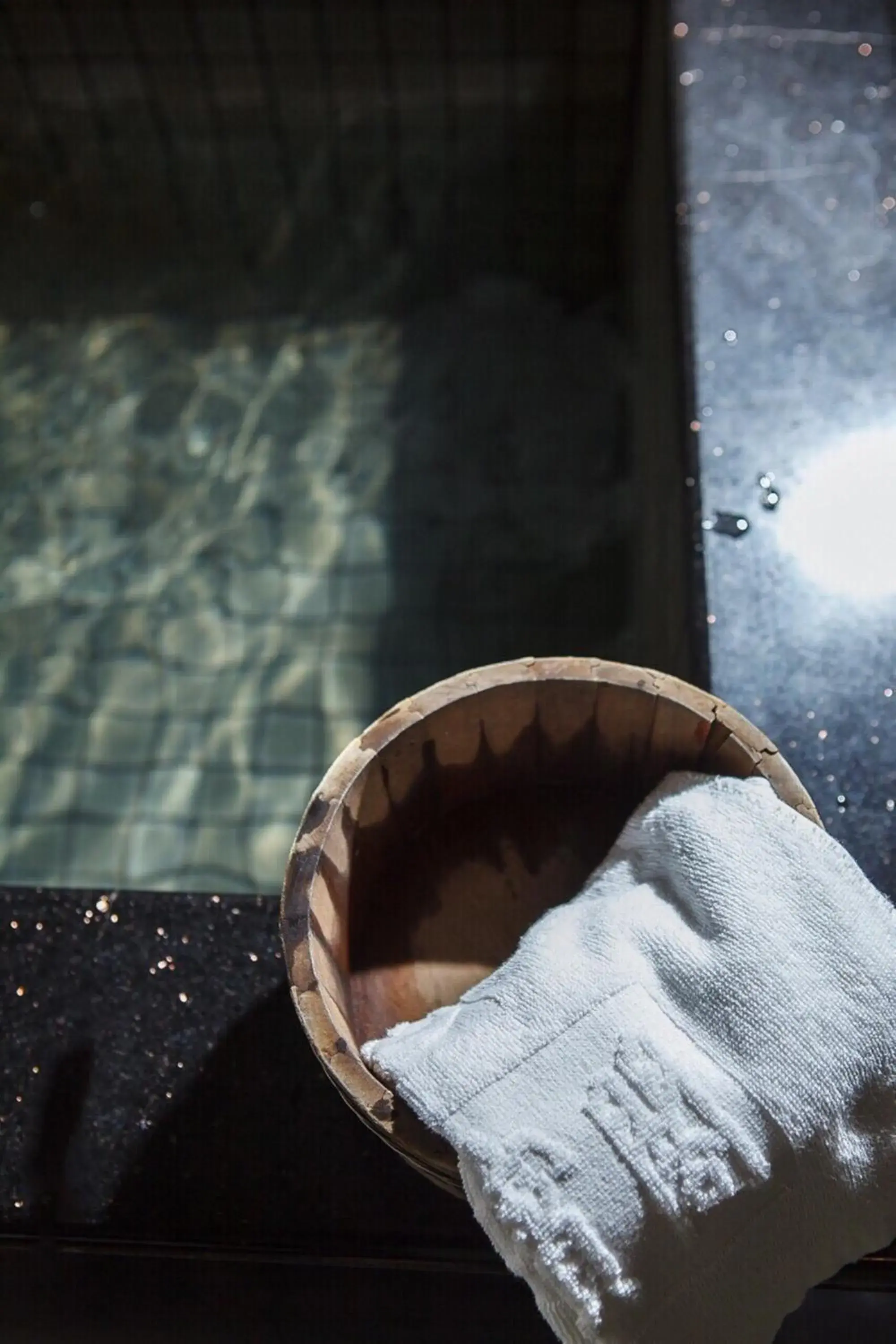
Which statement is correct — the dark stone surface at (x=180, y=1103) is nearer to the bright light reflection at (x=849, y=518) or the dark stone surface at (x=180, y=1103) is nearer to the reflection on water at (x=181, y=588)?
the reflection on water at (x=181, y=588)

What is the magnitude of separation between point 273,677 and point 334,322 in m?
0.77

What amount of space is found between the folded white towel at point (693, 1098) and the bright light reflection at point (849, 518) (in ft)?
1.89

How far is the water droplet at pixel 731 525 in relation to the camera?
4.49 ft

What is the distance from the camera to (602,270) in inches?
90.7

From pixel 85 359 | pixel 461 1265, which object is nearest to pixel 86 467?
pixel 85 359

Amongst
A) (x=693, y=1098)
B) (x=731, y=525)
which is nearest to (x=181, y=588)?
(x=731, y=525)

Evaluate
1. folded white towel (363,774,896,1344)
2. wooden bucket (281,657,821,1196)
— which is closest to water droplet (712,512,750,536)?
wooden bucket (281,657,821,1196)

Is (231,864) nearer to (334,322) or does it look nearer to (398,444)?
(398,444)

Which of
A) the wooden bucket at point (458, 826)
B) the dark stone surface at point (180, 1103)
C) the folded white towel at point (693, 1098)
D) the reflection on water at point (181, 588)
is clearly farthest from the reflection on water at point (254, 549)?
the folded white towel at point (693, 1098)

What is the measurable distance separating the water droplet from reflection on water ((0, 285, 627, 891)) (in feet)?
2.05

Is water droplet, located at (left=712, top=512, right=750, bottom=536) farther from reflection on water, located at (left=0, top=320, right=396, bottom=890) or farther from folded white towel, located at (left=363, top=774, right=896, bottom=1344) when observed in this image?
reflection on water, located at (left=0, top=320, right=396, bottom=890)

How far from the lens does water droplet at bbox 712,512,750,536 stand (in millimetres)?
1367

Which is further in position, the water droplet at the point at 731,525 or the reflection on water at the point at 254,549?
the reflection on water at the point at 254,549

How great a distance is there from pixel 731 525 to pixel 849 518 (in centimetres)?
15
